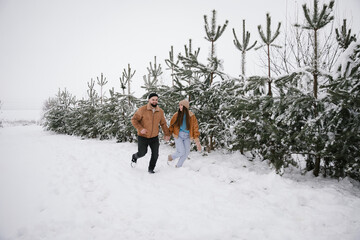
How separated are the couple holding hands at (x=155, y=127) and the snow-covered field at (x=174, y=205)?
0.51m

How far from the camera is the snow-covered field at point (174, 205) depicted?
92.5 inches

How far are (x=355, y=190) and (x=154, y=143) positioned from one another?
403 centimetres

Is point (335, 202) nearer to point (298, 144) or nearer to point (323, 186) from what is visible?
point (323, 186)

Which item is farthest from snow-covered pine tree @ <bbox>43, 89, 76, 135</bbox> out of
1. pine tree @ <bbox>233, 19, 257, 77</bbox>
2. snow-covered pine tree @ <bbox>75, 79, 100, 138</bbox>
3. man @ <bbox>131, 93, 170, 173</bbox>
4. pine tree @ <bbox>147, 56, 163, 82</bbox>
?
pine tree @ <bbox>233, 19, 257, 77</bbox>

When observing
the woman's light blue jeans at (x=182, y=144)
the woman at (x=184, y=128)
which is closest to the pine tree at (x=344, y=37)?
the woman at (x=184, y=128)

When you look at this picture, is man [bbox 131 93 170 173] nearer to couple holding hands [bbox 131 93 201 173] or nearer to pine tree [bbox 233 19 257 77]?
couple holding hands [bbox 131 93 201 173]

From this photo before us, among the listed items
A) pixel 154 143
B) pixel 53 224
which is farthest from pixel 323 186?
pixel 53 224

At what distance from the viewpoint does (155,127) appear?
4.52m

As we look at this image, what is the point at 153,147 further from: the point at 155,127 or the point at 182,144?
the point at 182,144

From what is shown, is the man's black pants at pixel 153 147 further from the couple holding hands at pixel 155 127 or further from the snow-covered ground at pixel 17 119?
the snow-covered ground at pixel 17 119

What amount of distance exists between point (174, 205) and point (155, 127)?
1.99 metres

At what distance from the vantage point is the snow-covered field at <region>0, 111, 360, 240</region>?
235 cm

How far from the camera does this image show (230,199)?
317 cm

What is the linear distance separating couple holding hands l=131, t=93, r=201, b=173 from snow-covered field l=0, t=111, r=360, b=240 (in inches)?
20.2
